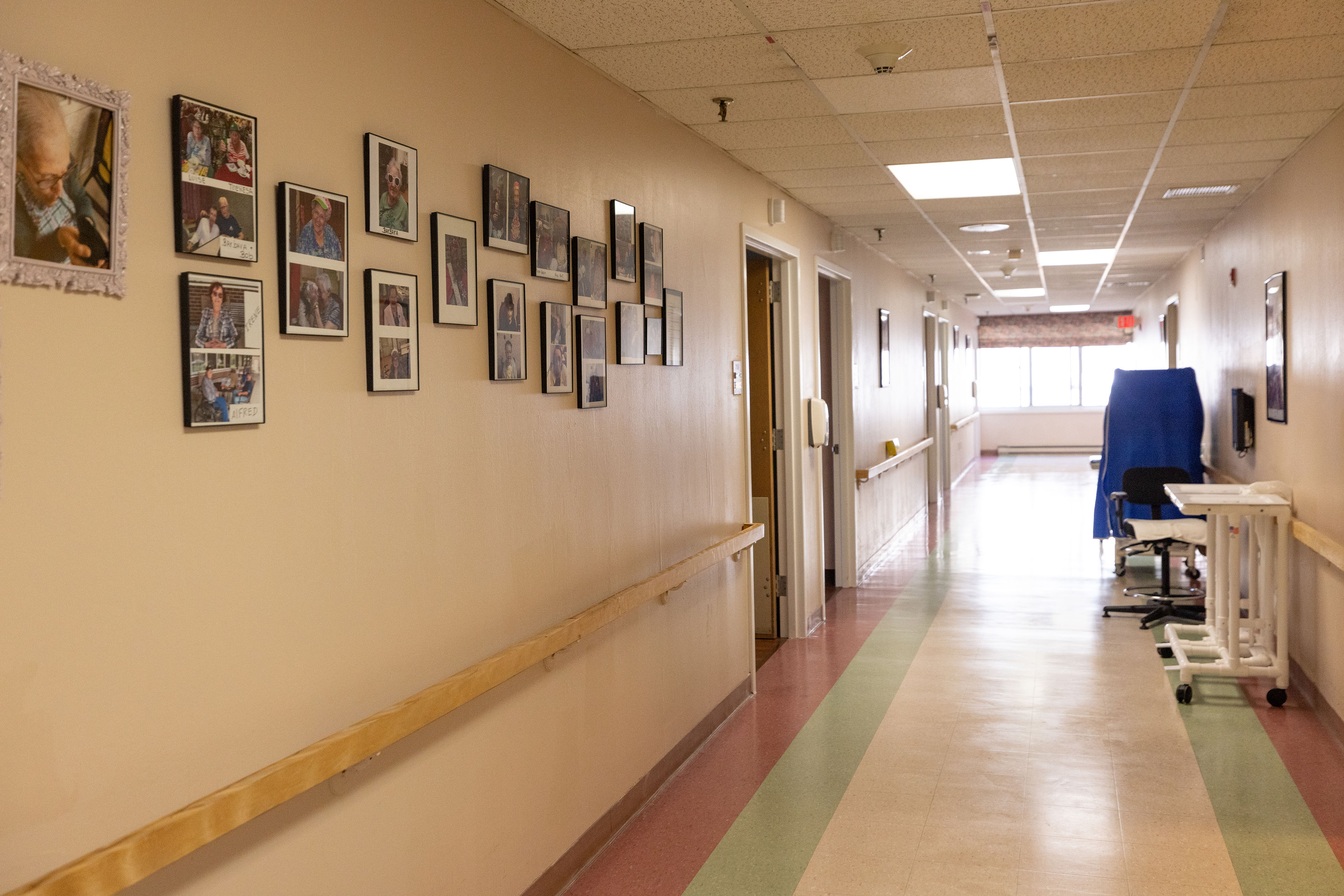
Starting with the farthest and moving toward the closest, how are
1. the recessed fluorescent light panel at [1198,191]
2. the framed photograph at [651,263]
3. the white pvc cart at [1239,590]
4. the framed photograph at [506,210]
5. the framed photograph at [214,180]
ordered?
the recessed fluorescent light panel at [1198,191]
the white pvc cart at [1239,590]
the framed photograph at [651,263]
the framed photograph at [506,210]
the framed photograph at [214,180]

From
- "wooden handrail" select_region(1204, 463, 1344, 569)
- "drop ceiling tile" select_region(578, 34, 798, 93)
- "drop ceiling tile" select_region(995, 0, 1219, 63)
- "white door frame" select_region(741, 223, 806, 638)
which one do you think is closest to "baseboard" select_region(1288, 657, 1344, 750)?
"wooden handrail" select_region(1204, 463, 1344, 569)

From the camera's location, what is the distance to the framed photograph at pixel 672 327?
13.7 feet

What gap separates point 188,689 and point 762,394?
4698 mm

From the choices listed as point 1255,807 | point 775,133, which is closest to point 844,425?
point 775,133

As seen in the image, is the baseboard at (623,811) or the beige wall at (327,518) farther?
the baseboard at (623,811)

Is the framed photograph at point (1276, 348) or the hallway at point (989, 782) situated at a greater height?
the framed photograph at point (1276, 348)

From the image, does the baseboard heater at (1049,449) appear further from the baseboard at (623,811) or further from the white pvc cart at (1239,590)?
the baseboard at (623,811)

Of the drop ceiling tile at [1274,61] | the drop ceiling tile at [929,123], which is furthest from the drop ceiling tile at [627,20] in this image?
the drop ceiling tile at [1274,61]

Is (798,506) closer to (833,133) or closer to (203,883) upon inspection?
(833,133)

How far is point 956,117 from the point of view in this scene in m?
4.32

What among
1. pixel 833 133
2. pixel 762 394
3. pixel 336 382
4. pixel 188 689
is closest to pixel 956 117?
pixel 833 133

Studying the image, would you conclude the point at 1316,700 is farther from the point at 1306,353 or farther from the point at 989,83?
the point at 989,83

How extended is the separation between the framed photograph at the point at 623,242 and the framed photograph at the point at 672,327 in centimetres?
31

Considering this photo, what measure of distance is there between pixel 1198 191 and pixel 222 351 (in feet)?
19.1
